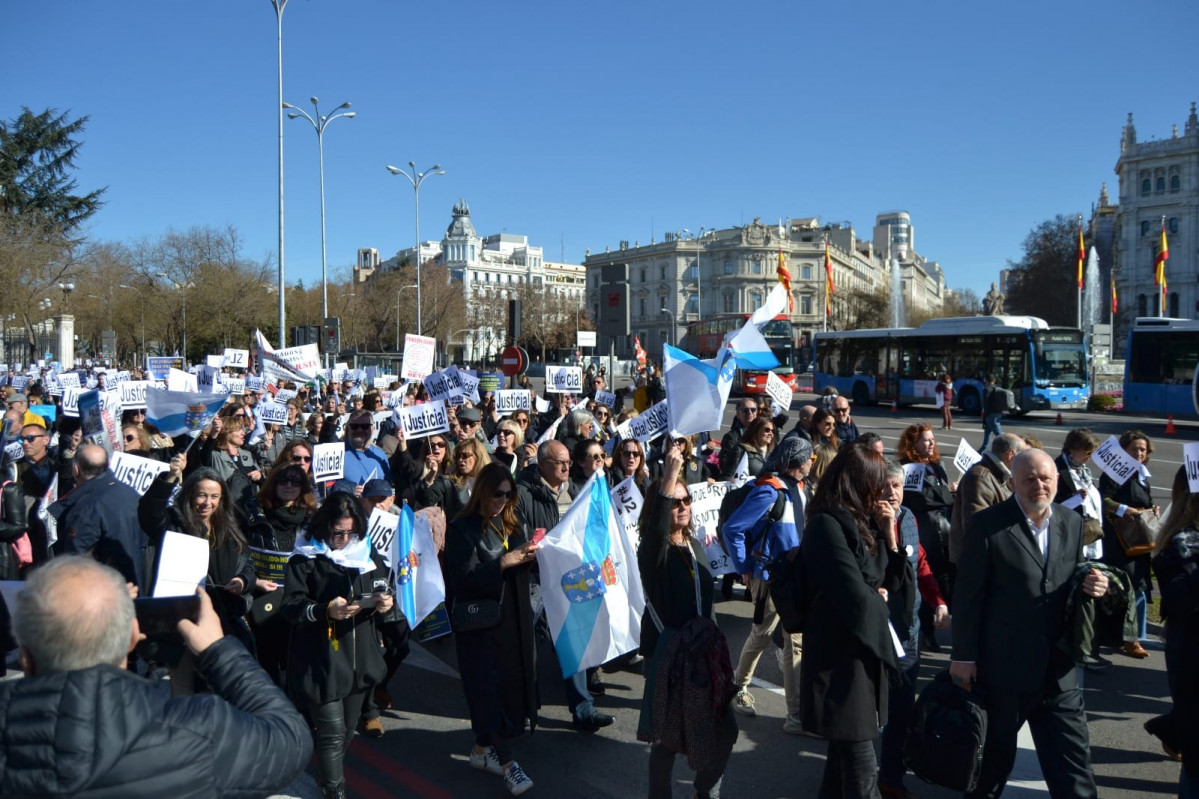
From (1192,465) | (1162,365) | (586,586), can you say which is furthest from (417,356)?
(1162,365)

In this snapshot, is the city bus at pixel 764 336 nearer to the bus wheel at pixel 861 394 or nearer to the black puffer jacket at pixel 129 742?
the bus wheel at pixel 861 394

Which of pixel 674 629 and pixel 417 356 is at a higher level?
pixel 417 356

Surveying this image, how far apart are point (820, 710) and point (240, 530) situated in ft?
10.4

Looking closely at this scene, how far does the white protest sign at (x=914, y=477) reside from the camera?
253 inches

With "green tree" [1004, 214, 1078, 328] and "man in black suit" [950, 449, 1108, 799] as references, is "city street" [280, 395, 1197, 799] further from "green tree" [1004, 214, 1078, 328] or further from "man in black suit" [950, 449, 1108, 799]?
"green tree" [1004, 214, 1078, 328]

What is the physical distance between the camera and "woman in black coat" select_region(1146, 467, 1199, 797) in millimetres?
3459

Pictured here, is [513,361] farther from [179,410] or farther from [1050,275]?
[1050,275]

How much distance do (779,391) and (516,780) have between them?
649cm

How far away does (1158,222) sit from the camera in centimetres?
8094

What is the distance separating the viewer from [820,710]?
3.67 metres

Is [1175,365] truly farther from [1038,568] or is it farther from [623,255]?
[623,255]

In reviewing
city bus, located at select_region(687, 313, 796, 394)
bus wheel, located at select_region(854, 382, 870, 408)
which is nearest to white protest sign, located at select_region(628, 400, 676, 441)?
city bus, located at select_region(687, 313, 796, 394)

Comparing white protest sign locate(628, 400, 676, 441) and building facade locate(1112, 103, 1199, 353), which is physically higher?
building facade locate(1112, 103, 1199, 353)

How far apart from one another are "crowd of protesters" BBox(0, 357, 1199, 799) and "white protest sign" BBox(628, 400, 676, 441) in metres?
1.66
